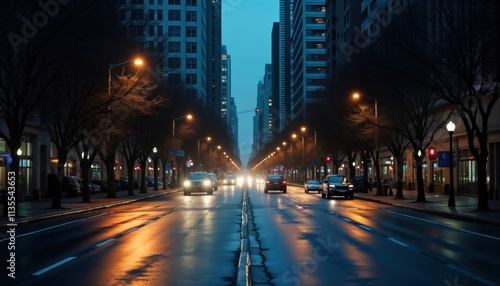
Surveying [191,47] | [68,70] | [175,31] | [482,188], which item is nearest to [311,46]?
[191,47]

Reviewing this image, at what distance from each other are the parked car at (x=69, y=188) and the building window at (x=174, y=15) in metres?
75.2

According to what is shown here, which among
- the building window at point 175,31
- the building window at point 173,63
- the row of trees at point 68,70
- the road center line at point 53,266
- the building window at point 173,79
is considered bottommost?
the road center line at point 53,266

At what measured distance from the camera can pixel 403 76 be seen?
1288 inches

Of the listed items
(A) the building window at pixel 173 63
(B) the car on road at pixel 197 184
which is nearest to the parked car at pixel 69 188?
(B) the car on road at pixel 197 184

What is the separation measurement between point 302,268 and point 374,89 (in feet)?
112

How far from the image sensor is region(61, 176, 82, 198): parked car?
53250 mm

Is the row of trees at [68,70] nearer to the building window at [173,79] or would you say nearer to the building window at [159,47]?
the building window at [159,47]

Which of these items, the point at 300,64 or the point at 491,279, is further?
the point at 300,64

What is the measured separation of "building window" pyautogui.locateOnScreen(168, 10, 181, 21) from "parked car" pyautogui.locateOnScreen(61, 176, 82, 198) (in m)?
75.2

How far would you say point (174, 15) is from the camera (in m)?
124

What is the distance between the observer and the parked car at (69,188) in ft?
175

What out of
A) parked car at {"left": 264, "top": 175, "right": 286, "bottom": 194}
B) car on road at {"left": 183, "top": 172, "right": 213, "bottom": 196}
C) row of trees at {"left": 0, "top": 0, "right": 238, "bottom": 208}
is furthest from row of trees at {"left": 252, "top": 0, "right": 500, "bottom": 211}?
car on road at {"left": 183, "top": 172, "right": 213, "bottom": 196}

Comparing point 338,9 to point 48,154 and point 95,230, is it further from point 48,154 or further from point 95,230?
point 95,230

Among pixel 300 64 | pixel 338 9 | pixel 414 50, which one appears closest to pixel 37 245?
pixel 414 50
